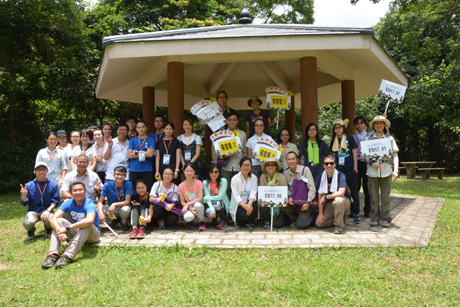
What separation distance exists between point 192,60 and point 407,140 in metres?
21.7

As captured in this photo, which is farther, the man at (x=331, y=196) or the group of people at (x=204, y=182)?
the group of people at (x=204, y=182)

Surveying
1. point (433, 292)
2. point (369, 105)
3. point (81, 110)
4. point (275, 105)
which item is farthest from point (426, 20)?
point (81, 110)

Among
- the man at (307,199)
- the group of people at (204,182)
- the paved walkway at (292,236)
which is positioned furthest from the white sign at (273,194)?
the paved walkway at (292,236)

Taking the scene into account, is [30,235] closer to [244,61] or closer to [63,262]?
[63,262]

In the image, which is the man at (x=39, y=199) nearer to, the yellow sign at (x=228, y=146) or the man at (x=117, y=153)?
the man at (x=117, y=153)

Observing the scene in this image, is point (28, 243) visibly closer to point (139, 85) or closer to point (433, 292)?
point (433, 292)

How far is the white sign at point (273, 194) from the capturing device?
541cm

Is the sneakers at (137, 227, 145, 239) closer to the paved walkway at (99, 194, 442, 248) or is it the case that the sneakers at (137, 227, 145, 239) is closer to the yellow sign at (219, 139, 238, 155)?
the paved walkway at (99, 194, 442, 248)

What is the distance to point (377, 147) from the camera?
5.54 meters

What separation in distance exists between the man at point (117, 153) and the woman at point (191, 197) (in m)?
1.36

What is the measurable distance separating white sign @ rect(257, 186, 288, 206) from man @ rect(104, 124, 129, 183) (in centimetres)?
270

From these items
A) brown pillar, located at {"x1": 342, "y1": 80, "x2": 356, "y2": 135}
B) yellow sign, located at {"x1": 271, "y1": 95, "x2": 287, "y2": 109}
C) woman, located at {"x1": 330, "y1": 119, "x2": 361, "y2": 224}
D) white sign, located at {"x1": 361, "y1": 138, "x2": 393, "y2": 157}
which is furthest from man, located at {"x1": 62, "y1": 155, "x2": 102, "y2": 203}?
brown pillar, located at {"x1": 342, "y1": 80, "x2": 356, "y2": 135}

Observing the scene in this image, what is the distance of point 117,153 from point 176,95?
176cm

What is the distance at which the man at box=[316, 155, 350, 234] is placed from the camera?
532cm
